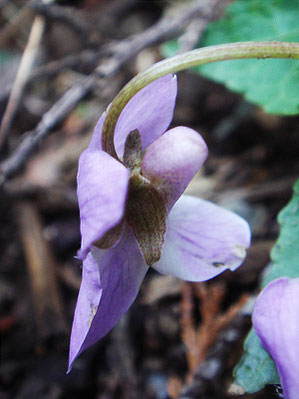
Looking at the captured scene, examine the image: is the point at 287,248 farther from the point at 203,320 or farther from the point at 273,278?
the point at 203,320

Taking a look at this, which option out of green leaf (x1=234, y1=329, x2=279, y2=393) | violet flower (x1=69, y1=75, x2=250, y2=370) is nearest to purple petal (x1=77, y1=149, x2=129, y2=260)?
violet flower (x1=69, y1=75, x2=250, y2=370)

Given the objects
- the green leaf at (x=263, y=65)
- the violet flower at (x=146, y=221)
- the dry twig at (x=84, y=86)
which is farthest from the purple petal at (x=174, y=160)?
the dry twig at (x=84, y=86)

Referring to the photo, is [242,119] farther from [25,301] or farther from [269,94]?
[25,301]

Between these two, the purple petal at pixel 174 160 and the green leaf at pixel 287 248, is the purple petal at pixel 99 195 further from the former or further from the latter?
the green leaf at pixel 287 248

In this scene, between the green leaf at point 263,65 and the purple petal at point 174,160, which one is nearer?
the purple petal at point 174,160

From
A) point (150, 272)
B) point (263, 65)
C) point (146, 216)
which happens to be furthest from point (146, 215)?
point (150, 272)

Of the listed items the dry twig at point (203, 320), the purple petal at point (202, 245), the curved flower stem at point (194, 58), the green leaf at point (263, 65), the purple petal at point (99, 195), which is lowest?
the dry twig at point (203, 320)
